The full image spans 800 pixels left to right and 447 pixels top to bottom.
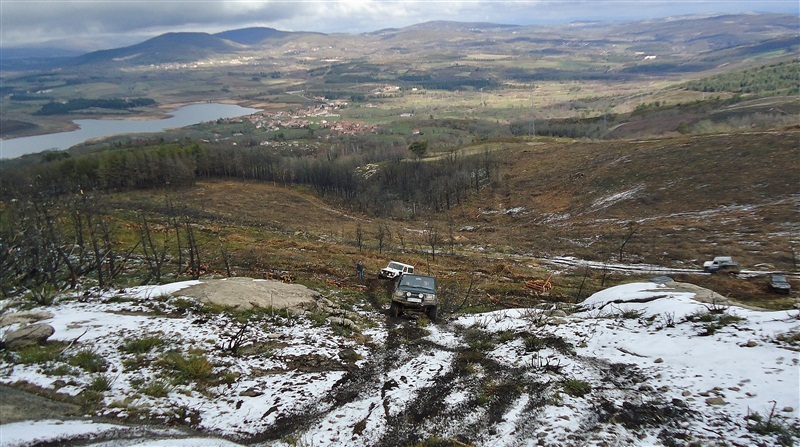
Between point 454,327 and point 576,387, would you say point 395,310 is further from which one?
point 576,387

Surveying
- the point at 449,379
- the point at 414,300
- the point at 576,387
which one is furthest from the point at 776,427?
the point at 414,300

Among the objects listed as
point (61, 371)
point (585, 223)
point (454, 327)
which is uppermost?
point (61, 371)

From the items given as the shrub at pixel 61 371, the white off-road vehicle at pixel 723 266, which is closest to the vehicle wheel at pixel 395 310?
the shrub at pixel 61 371

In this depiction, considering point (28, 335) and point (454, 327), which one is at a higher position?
point (28, 335)

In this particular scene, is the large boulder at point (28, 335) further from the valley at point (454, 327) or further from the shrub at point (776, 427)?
the shrub at point (776, 427)

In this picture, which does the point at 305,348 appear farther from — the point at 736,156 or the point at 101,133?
the point at 101,133

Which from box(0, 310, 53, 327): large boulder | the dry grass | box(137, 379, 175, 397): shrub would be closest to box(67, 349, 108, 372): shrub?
box(137, 379, 175, 397): shrub

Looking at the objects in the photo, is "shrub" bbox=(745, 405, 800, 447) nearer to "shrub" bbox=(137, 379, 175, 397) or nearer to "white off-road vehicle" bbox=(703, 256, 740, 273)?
"shrub" bbox=(137, 379, 175, 397)
